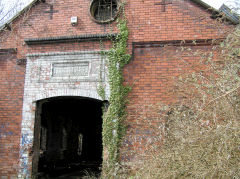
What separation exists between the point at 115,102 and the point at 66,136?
30.6 ft

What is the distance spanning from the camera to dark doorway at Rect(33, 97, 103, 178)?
428 inches

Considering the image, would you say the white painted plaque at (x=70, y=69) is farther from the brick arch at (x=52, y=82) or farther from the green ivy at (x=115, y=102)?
the green ivy at (x=115, y=102)

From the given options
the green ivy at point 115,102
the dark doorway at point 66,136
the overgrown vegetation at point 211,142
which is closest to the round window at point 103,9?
the green ivy at point 115,102

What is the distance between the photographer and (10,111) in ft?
26.1

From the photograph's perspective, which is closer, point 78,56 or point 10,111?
point 78,56

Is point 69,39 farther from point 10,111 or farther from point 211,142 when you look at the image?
point 211,142

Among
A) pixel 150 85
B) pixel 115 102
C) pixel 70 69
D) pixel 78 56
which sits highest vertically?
pixel 78 56

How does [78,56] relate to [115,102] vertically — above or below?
above

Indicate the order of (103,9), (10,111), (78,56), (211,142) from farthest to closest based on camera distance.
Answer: (103,9)
(10,111)
(78,56)
(211,142)

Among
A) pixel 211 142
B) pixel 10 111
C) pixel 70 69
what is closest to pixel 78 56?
pixel 70 69

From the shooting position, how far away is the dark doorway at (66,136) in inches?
428

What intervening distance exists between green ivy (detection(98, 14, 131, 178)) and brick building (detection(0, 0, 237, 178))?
0.19 metres

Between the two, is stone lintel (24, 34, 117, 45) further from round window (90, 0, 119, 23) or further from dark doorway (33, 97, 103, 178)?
dark doorway (33, 97, 103, 178)

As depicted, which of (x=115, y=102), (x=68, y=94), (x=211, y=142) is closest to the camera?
(x=211, y=142)
